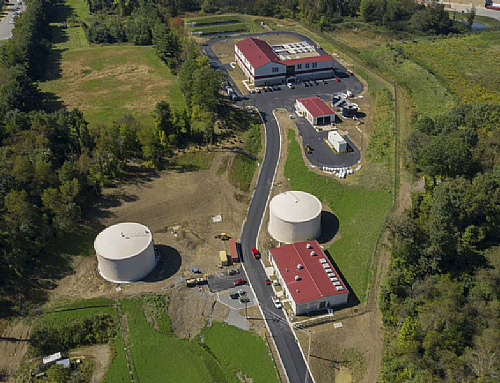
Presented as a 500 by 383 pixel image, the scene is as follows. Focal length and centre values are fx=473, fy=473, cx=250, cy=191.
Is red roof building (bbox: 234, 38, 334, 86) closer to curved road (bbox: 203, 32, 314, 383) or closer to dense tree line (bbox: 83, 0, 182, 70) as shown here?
curved road (bbox: 203, 32, 314, 383)

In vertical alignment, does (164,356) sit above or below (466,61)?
below

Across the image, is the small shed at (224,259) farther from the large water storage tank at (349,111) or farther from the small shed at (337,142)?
the large water storage tank at (349,111)

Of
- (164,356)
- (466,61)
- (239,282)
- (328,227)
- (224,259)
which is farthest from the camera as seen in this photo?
(466,61)

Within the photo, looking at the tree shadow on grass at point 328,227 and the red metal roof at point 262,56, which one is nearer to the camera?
the tree shadow on grass at point 328,227

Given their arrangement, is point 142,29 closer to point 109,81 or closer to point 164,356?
point 109,81

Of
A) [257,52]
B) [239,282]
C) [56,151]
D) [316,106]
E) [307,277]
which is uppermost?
[257,52]

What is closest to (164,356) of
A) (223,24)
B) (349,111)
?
(349,111)

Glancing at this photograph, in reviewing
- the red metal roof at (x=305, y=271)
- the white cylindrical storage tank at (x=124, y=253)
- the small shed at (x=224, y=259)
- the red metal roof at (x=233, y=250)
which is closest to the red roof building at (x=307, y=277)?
the red metal roof at (x=305, y=271)
